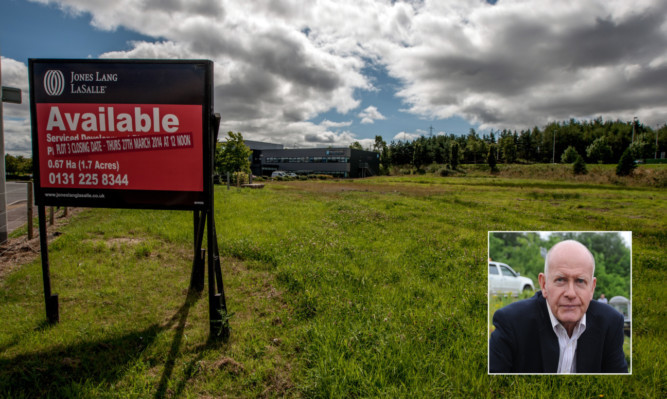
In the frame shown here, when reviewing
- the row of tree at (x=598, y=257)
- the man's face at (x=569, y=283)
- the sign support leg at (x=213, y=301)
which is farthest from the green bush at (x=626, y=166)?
the sign support leg at (x=213, y=301)

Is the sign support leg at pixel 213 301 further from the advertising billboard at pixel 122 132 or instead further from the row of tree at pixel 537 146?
the row of tree at pixel 537 146

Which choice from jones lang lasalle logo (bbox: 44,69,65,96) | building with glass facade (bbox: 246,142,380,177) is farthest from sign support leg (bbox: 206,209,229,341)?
building with glass facade (bbox: 246,142,380,177)

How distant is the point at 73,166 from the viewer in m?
5.03

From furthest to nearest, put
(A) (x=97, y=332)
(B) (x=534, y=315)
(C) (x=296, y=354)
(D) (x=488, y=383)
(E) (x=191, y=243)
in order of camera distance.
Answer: (E) (x=191, y=243) < (A) (x=97, y=332) < (C) (x=296, y=354) < (D) (x=488, y=383) < (B) (x=534, y=315)

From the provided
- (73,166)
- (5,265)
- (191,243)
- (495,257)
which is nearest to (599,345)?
(495,257)

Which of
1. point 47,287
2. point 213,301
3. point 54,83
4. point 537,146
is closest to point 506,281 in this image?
point 213,301

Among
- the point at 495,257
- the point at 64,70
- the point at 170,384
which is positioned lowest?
the point at 170,384

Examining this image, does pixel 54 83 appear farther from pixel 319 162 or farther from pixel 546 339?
pixel 319 162

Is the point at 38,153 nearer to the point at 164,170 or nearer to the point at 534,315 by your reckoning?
the point at 164,170

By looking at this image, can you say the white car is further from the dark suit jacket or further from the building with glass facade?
the building with glass facade

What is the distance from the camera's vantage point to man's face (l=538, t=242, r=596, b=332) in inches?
96.7

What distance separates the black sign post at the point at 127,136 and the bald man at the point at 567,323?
402 cm

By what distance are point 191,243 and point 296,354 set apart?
6.83 m

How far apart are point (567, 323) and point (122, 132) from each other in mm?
5961
